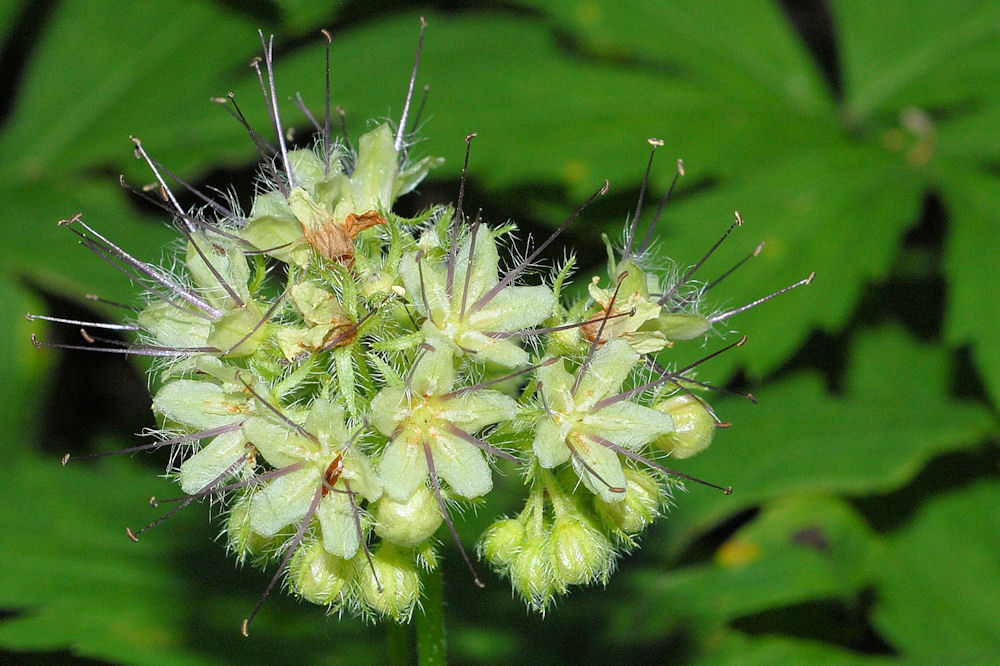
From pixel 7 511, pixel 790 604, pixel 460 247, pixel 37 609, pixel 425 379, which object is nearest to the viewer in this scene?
pixel 425 379

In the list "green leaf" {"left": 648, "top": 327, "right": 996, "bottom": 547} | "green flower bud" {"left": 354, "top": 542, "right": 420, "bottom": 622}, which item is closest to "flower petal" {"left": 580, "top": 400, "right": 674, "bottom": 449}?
"green flower bud" {"left": 354, "top": 542, "right": 420, "bottom": 622}

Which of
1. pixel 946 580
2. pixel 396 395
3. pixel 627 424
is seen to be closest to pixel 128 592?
pixel 396 395

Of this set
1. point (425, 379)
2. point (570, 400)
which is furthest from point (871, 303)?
point (425, 379)

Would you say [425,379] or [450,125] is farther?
[450,125]

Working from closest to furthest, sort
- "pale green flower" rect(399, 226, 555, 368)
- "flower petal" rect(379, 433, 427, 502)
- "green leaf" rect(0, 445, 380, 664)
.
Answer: "flower petal" rect(379, 433, 427, 502), "pale green flower" rect(399, 226, 555, 368), "green leaf" rect(0, 445, 380, 664)

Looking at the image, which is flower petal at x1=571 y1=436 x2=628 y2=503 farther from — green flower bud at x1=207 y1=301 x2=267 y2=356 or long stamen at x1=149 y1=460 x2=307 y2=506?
green flower bud at x1=207 y1=301 x2=267 y2=356

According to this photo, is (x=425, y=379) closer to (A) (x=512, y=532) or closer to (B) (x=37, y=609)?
(A) (x=512, y=532)
